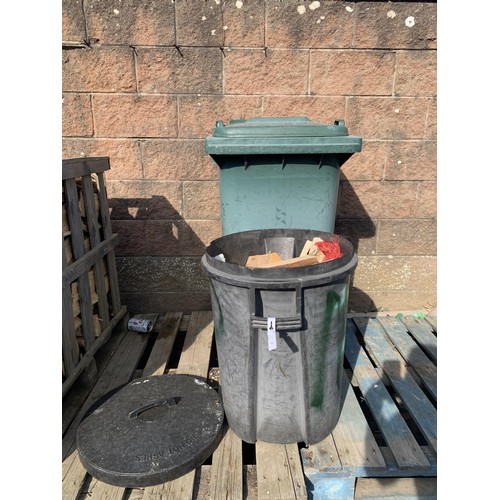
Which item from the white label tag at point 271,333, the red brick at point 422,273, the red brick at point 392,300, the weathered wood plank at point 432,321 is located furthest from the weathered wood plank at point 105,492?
the red brick at point 422,273

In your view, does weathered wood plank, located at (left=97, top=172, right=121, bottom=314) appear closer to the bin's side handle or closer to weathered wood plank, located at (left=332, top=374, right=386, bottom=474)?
the bin's side handle

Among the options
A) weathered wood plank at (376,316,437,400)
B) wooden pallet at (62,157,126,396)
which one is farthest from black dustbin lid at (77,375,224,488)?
weathered wood plank at (376,316,437,400)

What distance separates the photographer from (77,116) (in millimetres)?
2811

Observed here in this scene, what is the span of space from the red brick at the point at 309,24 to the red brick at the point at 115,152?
1.35m

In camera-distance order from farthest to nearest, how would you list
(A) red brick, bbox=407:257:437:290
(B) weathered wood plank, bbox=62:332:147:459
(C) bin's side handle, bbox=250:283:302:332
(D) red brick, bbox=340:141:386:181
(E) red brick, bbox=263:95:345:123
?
(A) red brick, bbox=407:257:437:290
(D) red brick, bbox=340:141:386:181
(E) red brick, bbox=263:95:345:123
(B) weathered wood plank, bbox=62:332:147:459
(C) bin's side handle, bbox=250:283:302:332

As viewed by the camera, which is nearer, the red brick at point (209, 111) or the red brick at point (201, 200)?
the red brick at point (209, 111)

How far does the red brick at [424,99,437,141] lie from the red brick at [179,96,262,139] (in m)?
1.35

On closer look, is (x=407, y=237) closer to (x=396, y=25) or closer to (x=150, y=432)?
(x=396, y=25)

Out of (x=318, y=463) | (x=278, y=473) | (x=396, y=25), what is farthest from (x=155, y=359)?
(x=396, y=25)

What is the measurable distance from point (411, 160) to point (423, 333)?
4.64ft

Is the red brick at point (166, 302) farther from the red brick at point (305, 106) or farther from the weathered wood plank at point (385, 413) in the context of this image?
the red brick at point (305, 106)

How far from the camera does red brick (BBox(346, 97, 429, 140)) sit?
284cm

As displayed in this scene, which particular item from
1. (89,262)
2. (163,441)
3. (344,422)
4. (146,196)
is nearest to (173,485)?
(163,441)

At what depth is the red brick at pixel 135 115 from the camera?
279 centimetres
